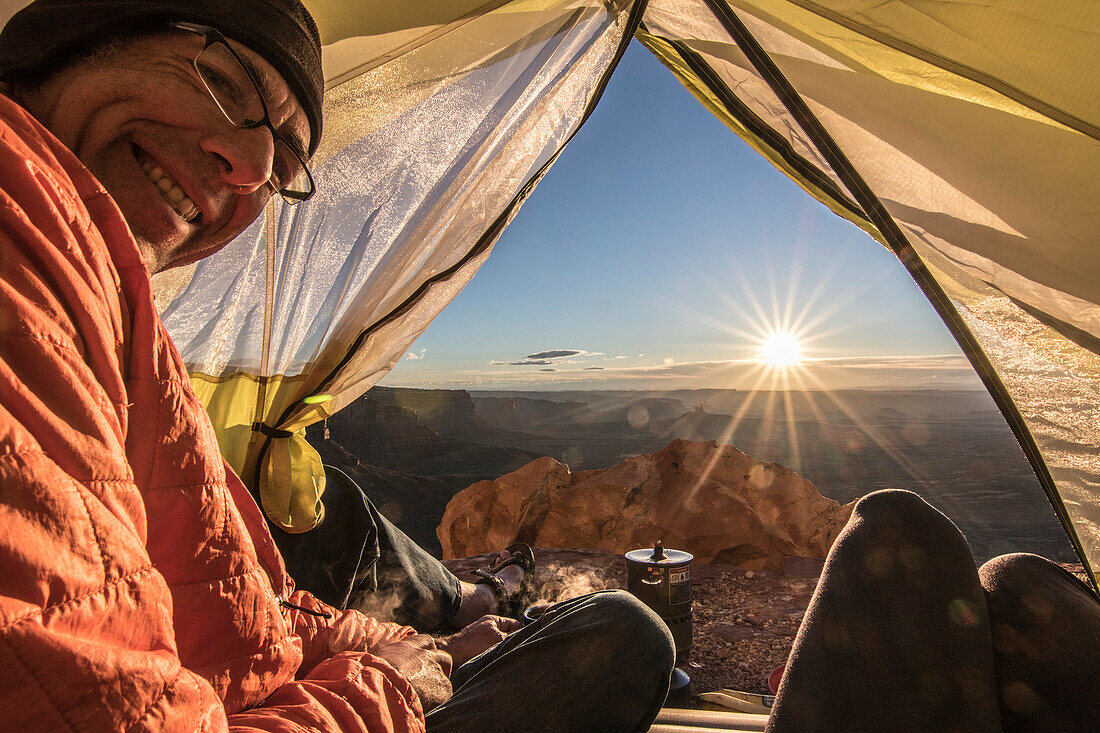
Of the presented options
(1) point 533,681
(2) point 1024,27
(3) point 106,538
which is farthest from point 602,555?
(3) point 106,538

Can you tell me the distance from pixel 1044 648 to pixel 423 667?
94cm

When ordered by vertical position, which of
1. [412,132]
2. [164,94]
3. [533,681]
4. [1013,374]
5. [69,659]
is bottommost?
[533,681]

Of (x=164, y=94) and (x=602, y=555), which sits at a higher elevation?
(x=164, y=94)

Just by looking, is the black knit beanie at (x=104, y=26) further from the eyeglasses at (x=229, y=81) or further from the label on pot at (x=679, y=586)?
the label on pot at (x=679, y=586)

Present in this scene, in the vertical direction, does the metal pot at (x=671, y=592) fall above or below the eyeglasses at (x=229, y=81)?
below

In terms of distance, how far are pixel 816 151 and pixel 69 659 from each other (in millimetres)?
1773

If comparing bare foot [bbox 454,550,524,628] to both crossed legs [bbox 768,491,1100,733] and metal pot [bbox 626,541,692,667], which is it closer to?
metal pot [bbox 626,541,692,667]

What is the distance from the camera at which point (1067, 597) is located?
0.81 meters

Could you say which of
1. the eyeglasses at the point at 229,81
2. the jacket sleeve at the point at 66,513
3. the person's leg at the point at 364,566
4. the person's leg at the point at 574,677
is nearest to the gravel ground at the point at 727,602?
the person's leg at the point at 364,566

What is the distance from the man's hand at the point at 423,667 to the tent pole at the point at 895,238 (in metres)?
1.50

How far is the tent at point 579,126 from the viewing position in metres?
1.21

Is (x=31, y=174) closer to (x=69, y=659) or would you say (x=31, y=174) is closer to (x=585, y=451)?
(x=69, y=659)

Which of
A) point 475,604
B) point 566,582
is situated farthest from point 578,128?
point 566,582

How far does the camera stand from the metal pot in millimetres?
2295
